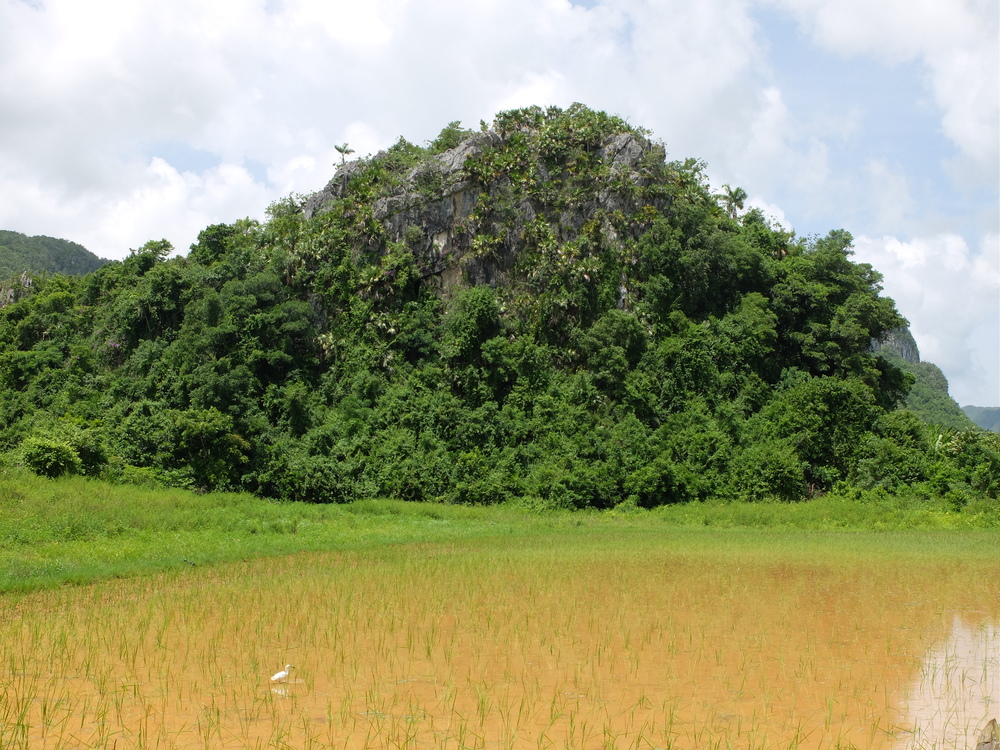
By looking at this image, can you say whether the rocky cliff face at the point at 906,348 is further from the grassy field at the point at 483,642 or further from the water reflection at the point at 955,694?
the water reflection at the point at 955,694

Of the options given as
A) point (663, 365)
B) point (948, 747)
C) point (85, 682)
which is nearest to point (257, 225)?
point (663, 365)

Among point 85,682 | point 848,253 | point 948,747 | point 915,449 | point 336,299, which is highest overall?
point 848,253

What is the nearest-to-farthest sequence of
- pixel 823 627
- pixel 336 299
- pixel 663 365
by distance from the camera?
pixel 823 627 < pixel 663 365 < pixel 336 299

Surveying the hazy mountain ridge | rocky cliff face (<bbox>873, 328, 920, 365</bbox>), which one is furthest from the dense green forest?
rocky cliff face (<bbox>873, 328, 920, 365</bbox>)

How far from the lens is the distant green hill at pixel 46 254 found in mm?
77875

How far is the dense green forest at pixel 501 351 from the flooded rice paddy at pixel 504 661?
15644mm

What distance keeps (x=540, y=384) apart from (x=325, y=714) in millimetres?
26241

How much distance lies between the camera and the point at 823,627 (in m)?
8.61

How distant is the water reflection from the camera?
5488 mm

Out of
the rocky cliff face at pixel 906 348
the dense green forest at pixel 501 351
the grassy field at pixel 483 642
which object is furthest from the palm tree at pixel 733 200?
the rocky cliff face at pixel 906 348

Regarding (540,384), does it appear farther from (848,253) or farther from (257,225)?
(257,225)

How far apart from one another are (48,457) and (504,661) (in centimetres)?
2017

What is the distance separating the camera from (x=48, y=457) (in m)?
22.5

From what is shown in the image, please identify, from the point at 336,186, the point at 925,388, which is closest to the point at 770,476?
the point at 336,186
